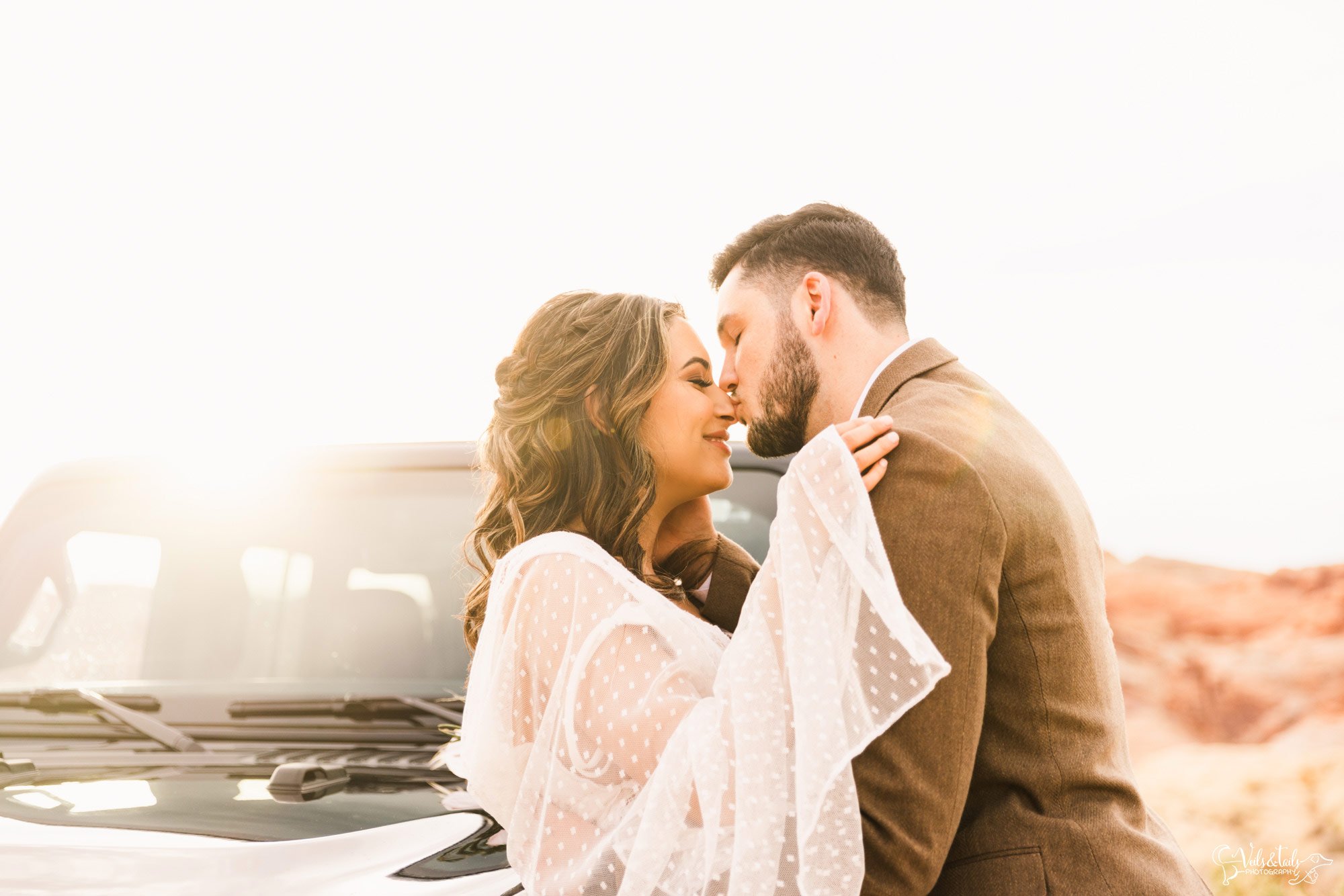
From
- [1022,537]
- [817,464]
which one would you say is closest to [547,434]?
[817,464]

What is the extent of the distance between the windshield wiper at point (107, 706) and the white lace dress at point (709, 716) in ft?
3.20

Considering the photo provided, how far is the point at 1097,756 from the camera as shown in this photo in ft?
5.57

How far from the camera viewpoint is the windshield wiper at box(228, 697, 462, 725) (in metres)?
2.57

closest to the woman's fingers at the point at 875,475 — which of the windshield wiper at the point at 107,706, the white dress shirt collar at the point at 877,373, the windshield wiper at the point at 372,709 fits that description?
the white dress shirt collar at the point at 877,373

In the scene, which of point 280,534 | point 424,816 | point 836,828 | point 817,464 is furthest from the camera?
point 280,534

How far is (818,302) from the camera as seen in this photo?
2256 mm

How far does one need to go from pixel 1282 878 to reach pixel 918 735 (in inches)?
236

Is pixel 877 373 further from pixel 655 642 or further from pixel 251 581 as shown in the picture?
pixel 251 581

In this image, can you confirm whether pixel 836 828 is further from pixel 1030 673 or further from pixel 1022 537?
pixel 1022 537

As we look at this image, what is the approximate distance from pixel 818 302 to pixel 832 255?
0.41 ft

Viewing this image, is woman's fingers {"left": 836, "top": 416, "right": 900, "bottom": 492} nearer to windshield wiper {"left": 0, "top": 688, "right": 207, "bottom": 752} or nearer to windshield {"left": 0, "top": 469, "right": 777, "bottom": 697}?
windshield {"left": 0, "top": 469, "right": 777, "bottom": 697}

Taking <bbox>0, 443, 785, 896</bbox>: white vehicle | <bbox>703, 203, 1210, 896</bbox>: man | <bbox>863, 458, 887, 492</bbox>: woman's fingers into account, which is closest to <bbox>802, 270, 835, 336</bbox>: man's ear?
<bbox>703, 203, 1210, 896</bbox>: man

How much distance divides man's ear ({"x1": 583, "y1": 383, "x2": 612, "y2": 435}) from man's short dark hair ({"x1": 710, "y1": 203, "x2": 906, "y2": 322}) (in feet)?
1.40

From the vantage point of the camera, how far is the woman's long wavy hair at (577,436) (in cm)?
246
